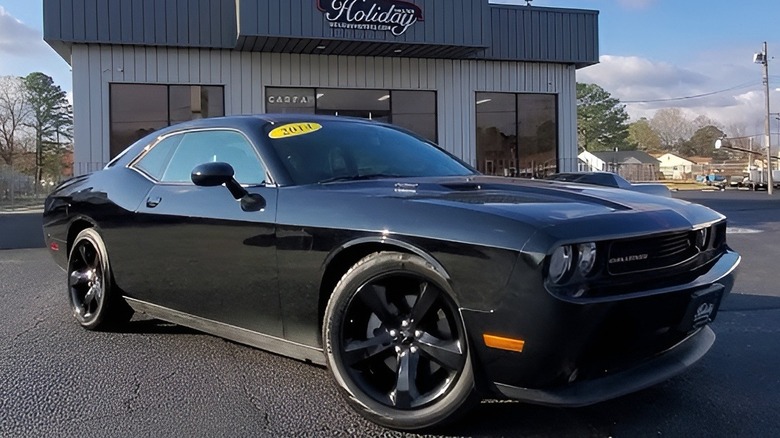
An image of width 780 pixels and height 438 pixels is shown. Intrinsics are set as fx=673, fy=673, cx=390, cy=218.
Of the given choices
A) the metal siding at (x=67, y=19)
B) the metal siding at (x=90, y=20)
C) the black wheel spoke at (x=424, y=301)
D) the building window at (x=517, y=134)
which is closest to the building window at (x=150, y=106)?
the metal siding at (x=90, y=20)

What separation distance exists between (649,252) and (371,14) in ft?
41.0

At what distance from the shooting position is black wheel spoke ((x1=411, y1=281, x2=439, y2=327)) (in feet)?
8.89

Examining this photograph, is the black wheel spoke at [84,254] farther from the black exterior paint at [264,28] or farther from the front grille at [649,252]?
the black exterior paint at [264,28]

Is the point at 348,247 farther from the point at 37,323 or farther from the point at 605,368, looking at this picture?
the point at 37,323

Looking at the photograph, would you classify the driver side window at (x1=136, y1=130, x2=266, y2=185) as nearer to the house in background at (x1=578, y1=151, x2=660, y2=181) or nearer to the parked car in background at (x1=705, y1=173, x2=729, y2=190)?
the parked car in background at (x1=705, y1=173, x2=729, y2=190)

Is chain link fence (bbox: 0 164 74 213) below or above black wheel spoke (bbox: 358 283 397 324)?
above

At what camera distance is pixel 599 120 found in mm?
77000

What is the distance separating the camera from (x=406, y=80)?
54.0 ft

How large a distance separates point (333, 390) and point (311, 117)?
165cm

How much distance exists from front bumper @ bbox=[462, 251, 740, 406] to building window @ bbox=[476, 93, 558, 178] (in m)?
14.5

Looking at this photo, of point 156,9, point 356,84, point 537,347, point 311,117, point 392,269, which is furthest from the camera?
point 356,84

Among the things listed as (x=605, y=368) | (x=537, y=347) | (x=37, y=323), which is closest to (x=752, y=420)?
(x=605, y=368)

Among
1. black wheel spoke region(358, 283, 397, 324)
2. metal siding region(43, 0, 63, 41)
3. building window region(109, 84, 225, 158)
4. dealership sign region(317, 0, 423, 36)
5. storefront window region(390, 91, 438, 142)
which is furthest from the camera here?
storefront window region(390, 91, 438, 142)

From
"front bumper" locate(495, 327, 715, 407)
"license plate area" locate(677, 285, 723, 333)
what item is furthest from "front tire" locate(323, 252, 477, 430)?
"license plate area" locate(677, 285, 723, 333)
